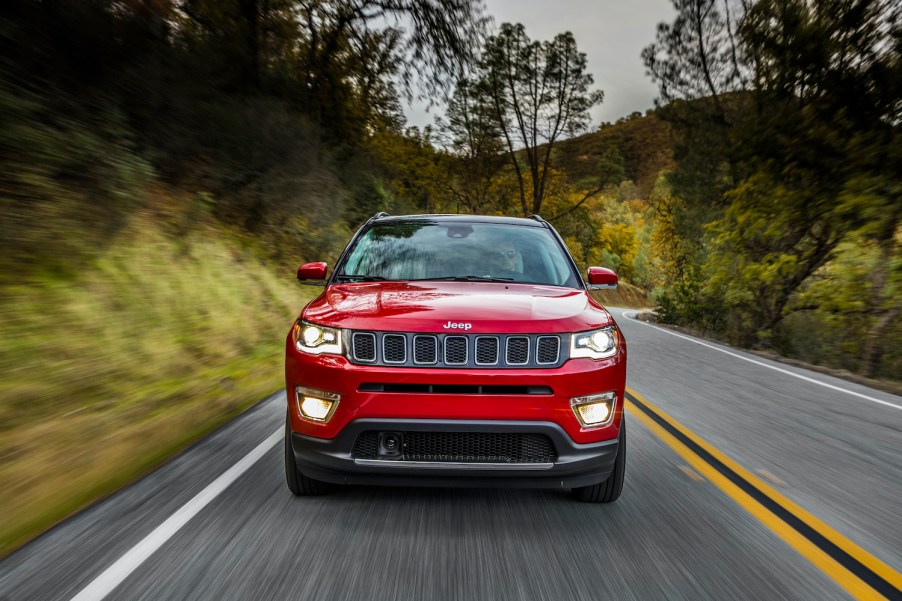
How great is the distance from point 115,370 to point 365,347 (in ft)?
11.7

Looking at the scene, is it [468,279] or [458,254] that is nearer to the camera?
[468,279]

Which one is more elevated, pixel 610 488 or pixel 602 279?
pixel 602 279

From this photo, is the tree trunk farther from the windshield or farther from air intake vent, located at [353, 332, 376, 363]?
air intake vent, located at [353, 332, 376, 363]

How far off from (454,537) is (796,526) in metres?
1.84

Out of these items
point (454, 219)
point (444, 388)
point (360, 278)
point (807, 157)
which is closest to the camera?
point (444, 388)

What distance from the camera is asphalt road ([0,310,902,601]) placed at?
105 inches

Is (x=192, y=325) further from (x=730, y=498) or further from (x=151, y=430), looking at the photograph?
(x=730, y=498)

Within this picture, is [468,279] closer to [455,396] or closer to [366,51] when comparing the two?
[455,396]

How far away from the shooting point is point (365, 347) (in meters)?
3.30

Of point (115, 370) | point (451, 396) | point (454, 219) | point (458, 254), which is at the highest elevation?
point (454, 219)

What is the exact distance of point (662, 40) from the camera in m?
21.9

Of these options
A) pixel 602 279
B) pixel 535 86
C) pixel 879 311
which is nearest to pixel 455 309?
pixel 602 279

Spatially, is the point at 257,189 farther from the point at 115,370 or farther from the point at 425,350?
the point at 425,350

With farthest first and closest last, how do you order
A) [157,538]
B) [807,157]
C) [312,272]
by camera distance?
[807,157] < [312,272] < [157,538]
